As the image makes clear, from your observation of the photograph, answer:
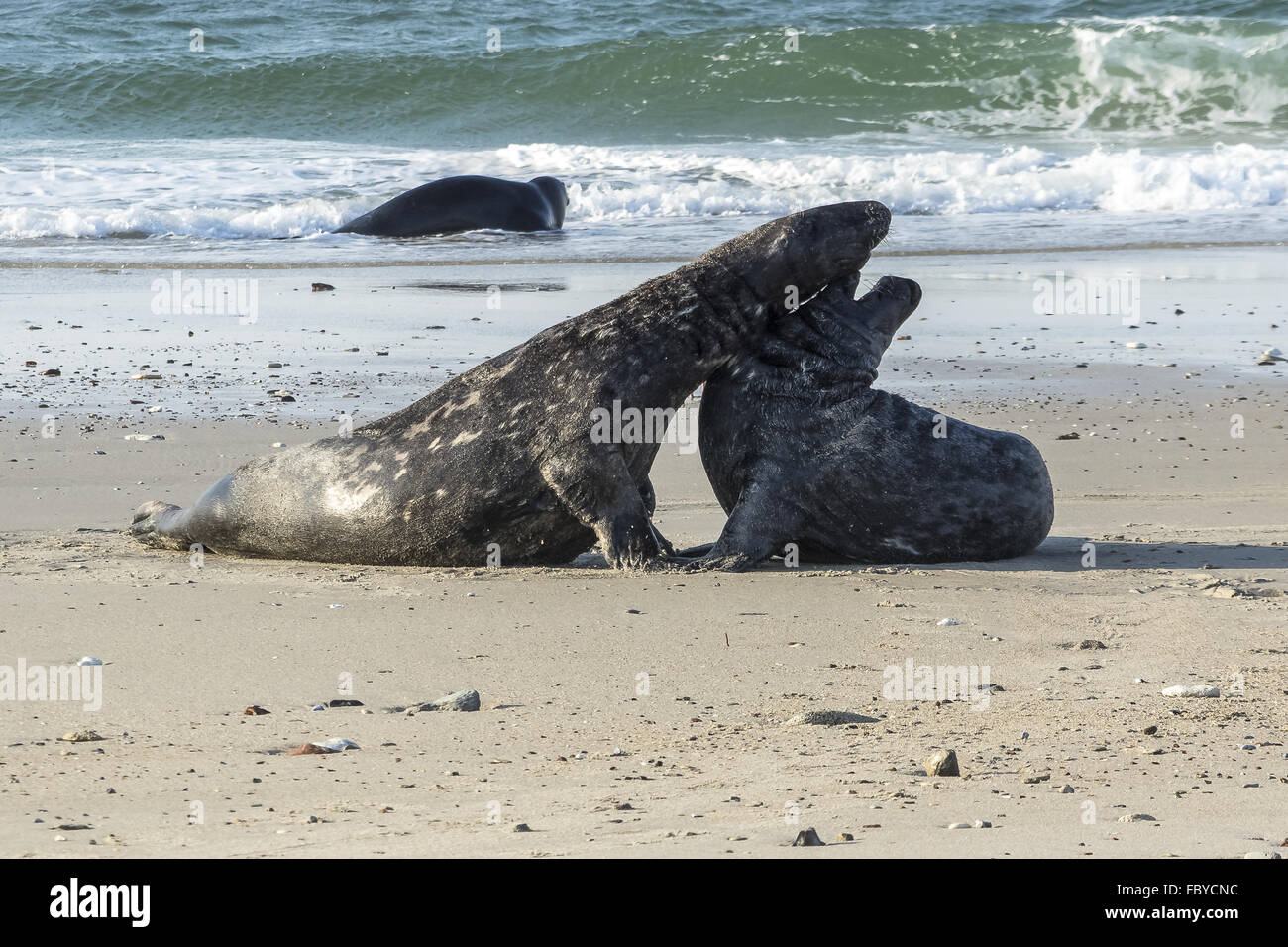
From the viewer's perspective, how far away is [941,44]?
32.4 m

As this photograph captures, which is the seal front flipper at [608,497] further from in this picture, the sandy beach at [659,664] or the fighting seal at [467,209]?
the fighting seal at [467,209]

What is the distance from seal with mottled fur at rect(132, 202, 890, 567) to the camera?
21.3ft

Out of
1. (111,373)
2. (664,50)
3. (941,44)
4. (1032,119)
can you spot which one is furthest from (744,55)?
(111,373)

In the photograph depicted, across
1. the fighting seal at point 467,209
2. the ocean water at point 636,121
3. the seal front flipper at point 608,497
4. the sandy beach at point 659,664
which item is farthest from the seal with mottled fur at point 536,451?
the fighting seal at point 467,209

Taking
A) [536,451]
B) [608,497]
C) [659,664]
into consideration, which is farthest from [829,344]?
[659,664]

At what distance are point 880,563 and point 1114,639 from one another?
157 centimetres

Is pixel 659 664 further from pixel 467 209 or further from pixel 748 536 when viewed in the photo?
pixel 467 209

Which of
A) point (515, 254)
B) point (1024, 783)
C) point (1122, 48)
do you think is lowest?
point (1024, 783)

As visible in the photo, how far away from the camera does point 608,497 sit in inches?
255

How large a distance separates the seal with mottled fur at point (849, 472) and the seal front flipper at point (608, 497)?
0.91 ft

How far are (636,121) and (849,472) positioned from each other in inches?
922

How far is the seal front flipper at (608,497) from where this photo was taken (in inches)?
253

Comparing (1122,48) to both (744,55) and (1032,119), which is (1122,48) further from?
(744,55)

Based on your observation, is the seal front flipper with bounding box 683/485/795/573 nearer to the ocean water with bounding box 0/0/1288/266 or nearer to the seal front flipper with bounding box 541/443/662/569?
the seal front flipper with bounding box 541/443/662/569
